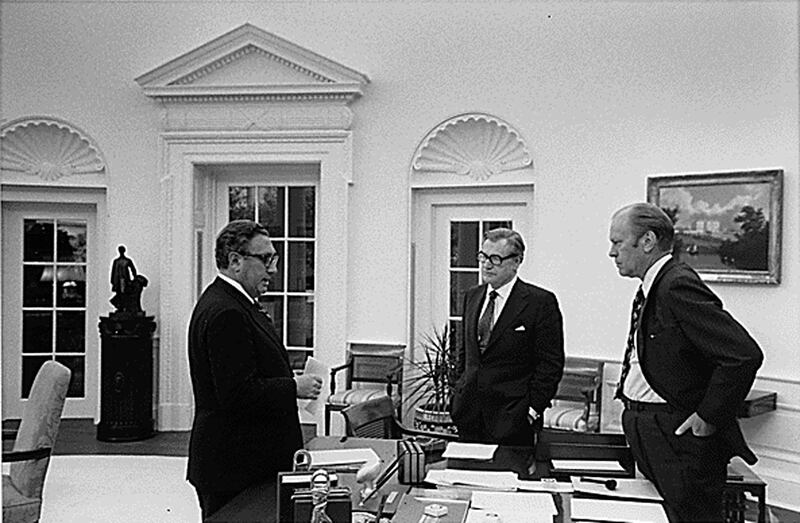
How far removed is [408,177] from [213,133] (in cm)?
121

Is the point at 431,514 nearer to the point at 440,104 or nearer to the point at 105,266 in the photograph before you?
the point at 440,104

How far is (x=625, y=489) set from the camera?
171 centimetres

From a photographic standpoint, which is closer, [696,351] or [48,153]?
[696,351]

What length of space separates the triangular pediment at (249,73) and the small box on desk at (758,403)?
2.61 m

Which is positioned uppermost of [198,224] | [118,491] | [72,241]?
[198,224]

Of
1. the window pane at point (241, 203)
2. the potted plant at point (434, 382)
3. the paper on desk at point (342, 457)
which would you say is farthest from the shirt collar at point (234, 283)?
the window pane at point (241, 203)

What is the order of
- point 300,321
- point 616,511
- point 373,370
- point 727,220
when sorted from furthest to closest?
point 300,321 < point 373,370 < point 727,220 < point 616,511

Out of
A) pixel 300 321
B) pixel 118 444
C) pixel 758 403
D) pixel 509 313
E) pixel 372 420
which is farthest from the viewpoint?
pixel 300 321

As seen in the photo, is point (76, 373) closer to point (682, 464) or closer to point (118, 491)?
point (118, 491)

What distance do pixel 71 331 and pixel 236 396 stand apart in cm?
383

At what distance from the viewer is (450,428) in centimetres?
391

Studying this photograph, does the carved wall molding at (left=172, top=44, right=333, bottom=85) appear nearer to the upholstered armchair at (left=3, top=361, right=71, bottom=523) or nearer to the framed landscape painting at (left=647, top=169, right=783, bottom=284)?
the framed landscape painting at (left=647, top=169, right=783, bottom=284)

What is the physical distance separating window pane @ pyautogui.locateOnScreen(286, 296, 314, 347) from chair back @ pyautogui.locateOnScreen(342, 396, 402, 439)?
2553 millimetres

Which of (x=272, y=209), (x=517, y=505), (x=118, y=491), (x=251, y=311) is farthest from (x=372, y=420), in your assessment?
(x=272, y=209)
